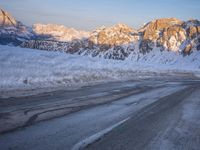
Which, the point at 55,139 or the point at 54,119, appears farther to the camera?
the point at 54,119

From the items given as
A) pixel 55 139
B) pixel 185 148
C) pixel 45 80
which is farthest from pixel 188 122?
pixel 45 80

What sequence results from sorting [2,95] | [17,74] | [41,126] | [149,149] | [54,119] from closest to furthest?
1. [149,149]
2. [41,126]
3. [54,119]
4. [2,95]
5. [17,74]

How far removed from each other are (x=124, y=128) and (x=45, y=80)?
14.9 meters

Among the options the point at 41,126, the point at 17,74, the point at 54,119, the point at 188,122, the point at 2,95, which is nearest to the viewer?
the point at 41,126

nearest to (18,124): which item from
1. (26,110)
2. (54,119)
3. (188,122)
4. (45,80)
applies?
(54,119)

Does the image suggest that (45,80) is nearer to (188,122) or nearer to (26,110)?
(26,110)

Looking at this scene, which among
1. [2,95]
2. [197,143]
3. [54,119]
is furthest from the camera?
[2,95]

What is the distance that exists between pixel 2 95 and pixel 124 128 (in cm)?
775

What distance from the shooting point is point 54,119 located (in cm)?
970

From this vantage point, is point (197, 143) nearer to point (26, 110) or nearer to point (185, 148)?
point (185, 148)

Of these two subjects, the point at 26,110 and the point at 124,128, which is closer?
the point at 124,128

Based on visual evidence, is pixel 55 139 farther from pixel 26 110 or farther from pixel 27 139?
pixel 26 110

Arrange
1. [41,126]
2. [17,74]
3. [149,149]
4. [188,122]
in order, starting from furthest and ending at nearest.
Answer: [17,74]
[188,122]
[41,126]
[149,149]

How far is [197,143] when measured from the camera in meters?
7.92
